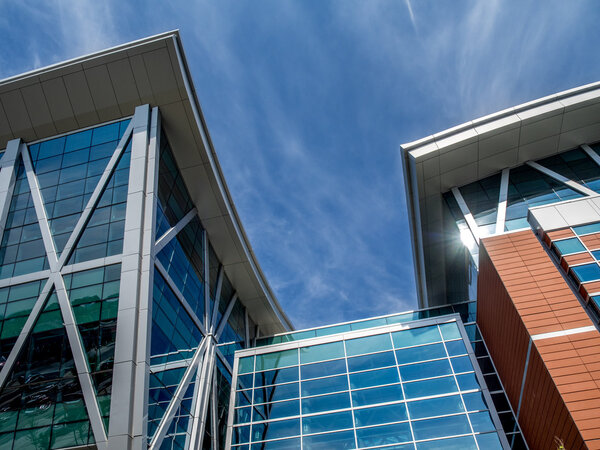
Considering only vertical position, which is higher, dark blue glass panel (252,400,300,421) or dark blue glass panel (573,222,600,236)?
dark blue glass panel (573,222,600,236)

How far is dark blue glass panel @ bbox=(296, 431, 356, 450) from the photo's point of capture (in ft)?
63.8

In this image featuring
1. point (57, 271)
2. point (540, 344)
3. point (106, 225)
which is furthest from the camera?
point (106, 225)

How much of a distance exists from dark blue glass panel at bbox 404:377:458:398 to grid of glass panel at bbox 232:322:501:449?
0.04 metres

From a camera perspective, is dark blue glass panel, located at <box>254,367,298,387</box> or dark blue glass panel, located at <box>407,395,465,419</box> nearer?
dark blue glass panel, located at <box>407,395,465,419</box>

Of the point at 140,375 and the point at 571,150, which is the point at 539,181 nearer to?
the point at 571,150

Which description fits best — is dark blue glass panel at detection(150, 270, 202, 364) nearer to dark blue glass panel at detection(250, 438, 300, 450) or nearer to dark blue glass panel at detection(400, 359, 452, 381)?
dark blue glass panel at detection(250, 438, 300, 450)

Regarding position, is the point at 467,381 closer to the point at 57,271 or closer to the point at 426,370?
the point at 426,370

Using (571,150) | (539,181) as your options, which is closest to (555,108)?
(571,150)

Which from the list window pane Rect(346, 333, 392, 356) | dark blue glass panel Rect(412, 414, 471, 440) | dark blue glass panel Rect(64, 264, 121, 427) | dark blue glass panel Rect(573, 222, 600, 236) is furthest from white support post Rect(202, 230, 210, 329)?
dark blue glass panel Rect(573, 222, 600, 236)

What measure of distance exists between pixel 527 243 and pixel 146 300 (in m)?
13.8

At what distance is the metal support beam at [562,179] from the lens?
71.1 ft

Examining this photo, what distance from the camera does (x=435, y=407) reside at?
64.4 ft

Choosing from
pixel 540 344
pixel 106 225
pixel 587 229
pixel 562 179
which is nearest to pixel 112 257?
pixel 106 225

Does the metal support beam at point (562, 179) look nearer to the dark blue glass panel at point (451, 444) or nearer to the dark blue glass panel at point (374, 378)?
the dark blue glass panel at point (374, 378)
